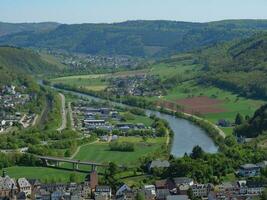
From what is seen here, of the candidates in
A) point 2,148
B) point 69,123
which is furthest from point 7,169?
point 69,123

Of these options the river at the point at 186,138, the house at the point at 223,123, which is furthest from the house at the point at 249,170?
the house at the point at 223,123

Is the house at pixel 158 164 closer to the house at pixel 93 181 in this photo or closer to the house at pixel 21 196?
the house at pixel 93 181

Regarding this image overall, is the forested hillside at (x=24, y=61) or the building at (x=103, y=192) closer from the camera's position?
the building at (x=103, y=192)

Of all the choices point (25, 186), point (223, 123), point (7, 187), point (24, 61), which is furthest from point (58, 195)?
point (24, 61)

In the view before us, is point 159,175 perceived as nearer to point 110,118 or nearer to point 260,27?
point 110,118

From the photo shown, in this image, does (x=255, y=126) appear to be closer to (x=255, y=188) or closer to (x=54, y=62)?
(x=255, y=188)

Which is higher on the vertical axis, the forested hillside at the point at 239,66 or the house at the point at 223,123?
the forested hillside at the point at 239,66
